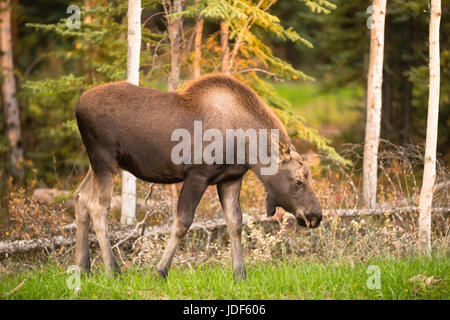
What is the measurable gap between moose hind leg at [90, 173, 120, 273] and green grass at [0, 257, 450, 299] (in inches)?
7.5

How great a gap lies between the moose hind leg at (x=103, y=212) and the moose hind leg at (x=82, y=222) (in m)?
0.23

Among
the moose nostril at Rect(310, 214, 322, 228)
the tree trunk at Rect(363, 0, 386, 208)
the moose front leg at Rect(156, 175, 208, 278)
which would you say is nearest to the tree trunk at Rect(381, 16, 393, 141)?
the tree trunk at Rect(363, 0, 386, 208)

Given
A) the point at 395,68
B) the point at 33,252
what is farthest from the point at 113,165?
the point at 395,68

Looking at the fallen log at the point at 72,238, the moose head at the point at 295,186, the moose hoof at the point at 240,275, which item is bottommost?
the fallen log at the point at 72,238

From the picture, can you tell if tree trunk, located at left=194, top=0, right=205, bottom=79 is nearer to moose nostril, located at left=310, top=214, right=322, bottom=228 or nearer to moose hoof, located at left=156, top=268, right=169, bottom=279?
moose nostril, located at left=310, top=214, right=322, bottom=228

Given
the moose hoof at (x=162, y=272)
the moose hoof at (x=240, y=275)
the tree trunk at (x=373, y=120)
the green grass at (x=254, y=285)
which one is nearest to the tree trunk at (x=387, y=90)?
the tree trunk at (x=373, y=120)

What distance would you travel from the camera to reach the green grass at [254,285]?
6.08 metres

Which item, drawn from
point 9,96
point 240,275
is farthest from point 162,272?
point 9,96

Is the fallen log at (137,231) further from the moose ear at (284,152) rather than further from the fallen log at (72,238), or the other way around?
the moose ear at (284,152)

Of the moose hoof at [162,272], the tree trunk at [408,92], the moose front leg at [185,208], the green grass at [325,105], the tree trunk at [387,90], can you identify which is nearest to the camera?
the moose front leg at [185,208]

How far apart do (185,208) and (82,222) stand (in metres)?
1.49

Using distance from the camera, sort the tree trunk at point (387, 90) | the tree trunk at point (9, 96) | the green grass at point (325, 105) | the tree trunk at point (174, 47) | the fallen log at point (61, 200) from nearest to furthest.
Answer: the tree trunk at point (174, 47)
the fallen log at point (61, 200)
the tree trunk at point (9, 96)
the tree trunk at point (387, 90)
the green grass at point (325, 105)
